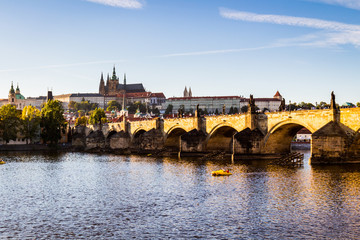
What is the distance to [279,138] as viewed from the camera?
189ft

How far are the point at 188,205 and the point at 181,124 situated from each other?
50.1 meters

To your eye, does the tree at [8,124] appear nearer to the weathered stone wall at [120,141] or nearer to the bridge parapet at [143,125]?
the weathered stone wall at [120,141]

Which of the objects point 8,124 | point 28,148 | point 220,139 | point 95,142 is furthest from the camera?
point 95,142

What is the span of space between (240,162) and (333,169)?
565 inches

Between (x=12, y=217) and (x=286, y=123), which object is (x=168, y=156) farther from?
(x=12, y=217)

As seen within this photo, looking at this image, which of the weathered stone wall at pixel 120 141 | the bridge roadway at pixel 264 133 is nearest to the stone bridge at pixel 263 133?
the bridge roadway at pixel 264 133

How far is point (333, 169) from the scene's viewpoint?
138ft

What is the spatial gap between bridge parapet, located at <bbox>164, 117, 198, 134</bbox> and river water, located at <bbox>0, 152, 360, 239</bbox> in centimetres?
2759

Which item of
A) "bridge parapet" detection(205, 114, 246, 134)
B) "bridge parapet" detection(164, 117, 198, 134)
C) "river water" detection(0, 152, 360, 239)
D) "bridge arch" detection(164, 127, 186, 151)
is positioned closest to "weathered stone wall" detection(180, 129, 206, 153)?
"bridge parapet" detection(205, 114, 246, 134)

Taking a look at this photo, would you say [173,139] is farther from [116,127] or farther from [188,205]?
[188,205]

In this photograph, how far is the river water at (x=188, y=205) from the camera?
22406mm

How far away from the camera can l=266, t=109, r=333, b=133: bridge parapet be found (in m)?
46.5

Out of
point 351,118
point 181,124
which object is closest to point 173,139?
point 181,124

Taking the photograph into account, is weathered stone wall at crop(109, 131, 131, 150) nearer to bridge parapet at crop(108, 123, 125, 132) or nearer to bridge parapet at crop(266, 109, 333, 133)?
bridge parapet at crop(108, 123, 125, 132)
